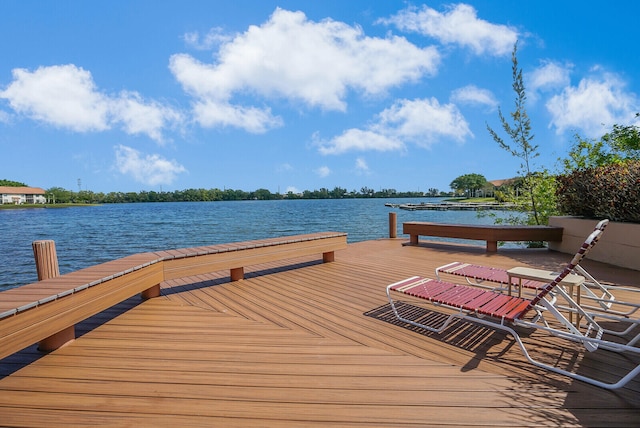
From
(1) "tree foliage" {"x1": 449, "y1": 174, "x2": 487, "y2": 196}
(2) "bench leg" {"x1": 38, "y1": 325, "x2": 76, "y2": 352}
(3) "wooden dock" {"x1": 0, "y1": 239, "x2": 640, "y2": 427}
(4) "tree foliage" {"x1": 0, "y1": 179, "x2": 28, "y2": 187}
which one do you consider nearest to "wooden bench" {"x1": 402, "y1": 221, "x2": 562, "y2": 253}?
(3) "wooden dock" {"x1": 0, "y1": 239, "x2": 640, "y2": 427}

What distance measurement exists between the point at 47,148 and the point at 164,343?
43.0 m

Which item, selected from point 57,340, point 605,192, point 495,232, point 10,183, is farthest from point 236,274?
point 10,183

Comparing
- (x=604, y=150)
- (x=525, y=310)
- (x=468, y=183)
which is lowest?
(x=525, y=310)

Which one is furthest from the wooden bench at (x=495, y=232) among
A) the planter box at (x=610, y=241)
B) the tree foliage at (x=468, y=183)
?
Answer: the tree foliage at (x=468, y=183)

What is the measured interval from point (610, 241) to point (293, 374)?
6.19 metres

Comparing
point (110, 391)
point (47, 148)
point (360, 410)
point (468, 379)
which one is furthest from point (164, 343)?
point (47, 148)

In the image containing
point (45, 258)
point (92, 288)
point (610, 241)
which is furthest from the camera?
point (610, 241)

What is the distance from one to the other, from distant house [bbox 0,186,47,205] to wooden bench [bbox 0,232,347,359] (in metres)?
105

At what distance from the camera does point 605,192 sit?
5.79 meters

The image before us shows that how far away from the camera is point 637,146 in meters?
10.7

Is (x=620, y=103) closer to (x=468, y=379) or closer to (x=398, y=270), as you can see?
(x=398, y=270)

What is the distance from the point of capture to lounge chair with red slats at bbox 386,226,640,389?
2144 mm

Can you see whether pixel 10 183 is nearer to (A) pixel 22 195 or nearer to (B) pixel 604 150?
(A) pixel 22 195

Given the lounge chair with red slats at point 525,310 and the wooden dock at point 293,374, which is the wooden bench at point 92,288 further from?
the lounge chair with red slats at point 525,310
